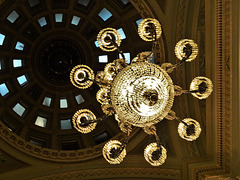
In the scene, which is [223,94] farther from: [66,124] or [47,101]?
[47,101]

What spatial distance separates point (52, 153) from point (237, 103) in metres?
6.77

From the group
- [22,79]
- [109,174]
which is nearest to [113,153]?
[109,174]

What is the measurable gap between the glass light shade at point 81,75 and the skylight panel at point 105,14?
6433 millimetres

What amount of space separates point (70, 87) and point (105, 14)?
3.86 m

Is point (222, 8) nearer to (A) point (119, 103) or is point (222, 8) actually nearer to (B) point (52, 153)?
(A) point (119, 103)

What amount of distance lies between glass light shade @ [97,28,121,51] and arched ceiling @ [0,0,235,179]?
3087 millimetres

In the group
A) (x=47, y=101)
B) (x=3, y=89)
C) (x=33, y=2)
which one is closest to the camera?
(x=33, y=2)

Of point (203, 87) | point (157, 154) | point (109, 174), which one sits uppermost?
point (203, 87)

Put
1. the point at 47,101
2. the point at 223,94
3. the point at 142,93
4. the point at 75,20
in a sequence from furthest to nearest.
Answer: the point at 47,101
the point at 75,20
the point at 223,94
the point at 142,93

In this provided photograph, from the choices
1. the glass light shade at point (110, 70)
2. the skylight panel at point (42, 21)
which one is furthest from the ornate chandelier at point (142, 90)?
the skylight panel at point (42, 21)

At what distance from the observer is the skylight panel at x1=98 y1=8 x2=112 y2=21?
37.1 feet

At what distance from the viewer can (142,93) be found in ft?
15.2

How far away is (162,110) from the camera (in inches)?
190

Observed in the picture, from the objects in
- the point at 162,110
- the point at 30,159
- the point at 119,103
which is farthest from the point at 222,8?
the point at 30,159
